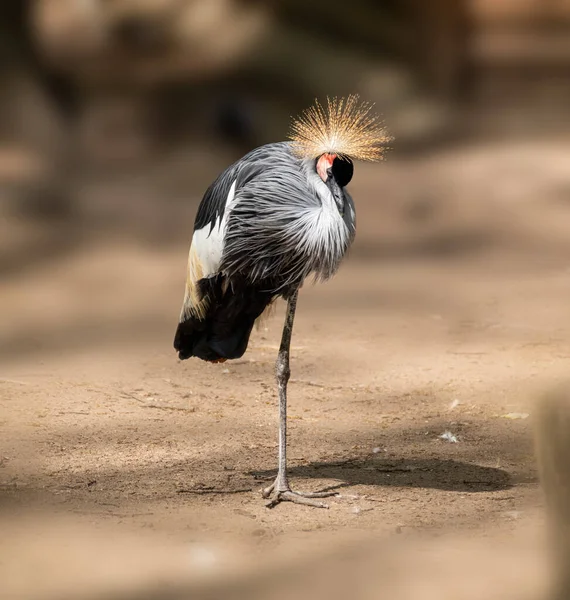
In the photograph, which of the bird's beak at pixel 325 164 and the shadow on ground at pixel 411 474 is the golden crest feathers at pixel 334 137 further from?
the shadow on ground at pixel 411 474

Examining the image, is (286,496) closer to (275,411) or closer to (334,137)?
(275,411)

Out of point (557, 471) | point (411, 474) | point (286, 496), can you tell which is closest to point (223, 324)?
point (286, 496)

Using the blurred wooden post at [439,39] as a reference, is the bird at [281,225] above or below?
below

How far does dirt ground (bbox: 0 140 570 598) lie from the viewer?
10.6 feet

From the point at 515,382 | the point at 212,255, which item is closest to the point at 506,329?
the point at 515,382

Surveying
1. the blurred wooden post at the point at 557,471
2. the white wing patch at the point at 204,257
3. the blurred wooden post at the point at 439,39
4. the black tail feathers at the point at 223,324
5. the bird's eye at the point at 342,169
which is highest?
the blurred wooden post at the point at 439,39

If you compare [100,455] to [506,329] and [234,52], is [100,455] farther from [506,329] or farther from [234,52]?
[234,52]

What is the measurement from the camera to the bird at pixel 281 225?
3.42 m

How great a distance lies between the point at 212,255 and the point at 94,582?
4.06ft

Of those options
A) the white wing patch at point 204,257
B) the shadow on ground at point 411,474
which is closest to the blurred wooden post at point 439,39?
the shadow on ground at point 411,474

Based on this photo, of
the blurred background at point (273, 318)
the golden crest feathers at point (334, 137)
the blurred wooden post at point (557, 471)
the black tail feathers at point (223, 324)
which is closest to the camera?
the blurred wooden post at point (557, 471)

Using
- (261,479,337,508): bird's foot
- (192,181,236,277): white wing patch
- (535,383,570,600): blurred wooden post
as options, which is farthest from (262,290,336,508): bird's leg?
(535,383,570,600): blurred wooden post

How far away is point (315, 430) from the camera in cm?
443

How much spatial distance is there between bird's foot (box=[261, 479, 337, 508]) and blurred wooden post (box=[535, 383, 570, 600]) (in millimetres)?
940
